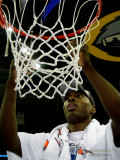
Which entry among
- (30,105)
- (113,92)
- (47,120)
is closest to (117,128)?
(113,92)

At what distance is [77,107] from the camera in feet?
5.25

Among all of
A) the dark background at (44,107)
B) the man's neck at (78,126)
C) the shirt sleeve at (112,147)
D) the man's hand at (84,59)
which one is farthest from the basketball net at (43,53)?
the dark background at (44,107)

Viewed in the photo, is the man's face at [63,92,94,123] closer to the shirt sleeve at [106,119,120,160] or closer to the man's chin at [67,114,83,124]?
the man's chin at [67,114,83,124]

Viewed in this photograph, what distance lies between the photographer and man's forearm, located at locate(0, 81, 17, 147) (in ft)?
4.58

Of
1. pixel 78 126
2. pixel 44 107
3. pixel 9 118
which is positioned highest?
pixel 9 118

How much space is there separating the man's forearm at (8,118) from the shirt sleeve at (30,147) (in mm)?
122

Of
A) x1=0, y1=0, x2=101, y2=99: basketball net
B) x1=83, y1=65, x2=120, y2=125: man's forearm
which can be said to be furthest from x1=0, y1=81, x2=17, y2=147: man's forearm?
x1=83, y1=65, x2=120, y2=125: man's forearm

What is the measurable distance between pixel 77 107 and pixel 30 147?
0.46m

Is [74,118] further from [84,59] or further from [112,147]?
[84,59]

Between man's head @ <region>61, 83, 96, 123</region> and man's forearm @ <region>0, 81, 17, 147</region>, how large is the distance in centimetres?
43

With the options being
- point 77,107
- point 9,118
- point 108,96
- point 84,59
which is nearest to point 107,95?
point 108,96

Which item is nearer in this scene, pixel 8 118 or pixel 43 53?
pixel 43 53

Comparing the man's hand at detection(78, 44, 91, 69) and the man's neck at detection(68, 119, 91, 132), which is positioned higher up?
the man's hand at detection(78, 44, 91, 69)

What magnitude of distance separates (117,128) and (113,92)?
0.22 m
